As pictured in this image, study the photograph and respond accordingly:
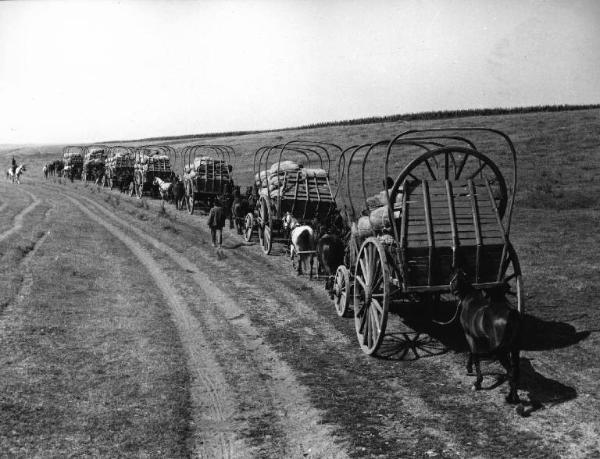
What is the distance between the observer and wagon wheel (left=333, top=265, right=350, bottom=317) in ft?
33.9

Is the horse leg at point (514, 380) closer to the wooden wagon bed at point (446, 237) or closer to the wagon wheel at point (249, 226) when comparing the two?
the wooden wagon bed at point (446, 237)

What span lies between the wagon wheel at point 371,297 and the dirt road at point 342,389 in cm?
29

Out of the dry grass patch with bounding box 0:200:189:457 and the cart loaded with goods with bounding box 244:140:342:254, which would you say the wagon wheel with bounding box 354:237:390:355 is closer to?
the dry grass patch with bounding box 0:200:189:457

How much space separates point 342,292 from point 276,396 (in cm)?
388

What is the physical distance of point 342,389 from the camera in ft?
23.8

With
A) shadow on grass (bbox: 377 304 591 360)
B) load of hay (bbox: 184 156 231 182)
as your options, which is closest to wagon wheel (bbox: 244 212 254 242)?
load of hay (bbox: 184 156 231 182)

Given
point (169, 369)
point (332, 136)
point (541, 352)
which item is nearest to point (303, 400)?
point (169, 369)

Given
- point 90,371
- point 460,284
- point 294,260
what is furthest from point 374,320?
point 294,260

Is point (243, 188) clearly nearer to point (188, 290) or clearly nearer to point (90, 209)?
point (90, 209)

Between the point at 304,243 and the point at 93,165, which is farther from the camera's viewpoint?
the point at 93,165

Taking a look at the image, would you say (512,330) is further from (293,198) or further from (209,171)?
(209,171)

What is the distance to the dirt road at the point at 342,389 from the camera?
5.79 meters

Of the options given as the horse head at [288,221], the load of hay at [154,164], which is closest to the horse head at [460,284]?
the horse head at [288,221]

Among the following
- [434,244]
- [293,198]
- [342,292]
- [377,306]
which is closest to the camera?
[434,244]
